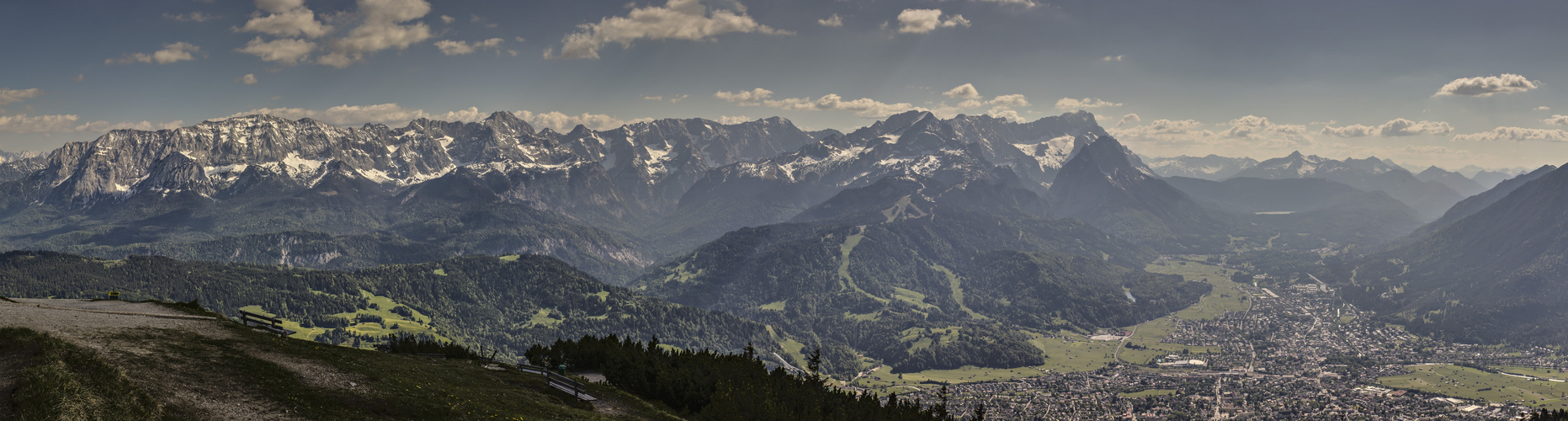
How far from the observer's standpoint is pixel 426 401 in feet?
151

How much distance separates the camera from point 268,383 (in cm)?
4069

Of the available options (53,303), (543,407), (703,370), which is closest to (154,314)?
(53,303)

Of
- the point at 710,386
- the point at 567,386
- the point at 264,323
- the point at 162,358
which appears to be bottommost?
the point at 710,386

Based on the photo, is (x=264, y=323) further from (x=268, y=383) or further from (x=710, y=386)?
(x=710, y=386)

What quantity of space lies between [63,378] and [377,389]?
14.8 metres

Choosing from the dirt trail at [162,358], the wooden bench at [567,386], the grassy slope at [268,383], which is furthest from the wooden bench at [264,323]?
the wooden bench at [567,386]

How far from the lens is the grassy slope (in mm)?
34375

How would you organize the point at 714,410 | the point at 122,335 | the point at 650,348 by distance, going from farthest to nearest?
the point at 650,348
the point at 714,410
the point at 122,335

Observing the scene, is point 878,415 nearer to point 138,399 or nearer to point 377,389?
point 377,389

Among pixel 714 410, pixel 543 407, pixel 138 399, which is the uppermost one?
pixel 138 399

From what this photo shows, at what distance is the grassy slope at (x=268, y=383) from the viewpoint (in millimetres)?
34375

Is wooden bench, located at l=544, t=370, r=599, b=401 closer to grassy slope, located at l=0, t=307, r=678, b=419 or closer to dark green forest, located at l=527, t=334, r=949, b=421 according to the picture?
grassy slope, located at l=0, t=307, r=678, b=419

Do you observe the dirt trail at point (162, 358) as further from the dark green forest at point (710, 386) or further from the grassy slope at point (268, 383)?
the dark green forest at point (710, 386)

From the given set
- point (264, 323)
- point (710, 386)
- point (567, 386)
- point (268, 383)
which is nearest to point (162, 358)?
point (268, 383)
